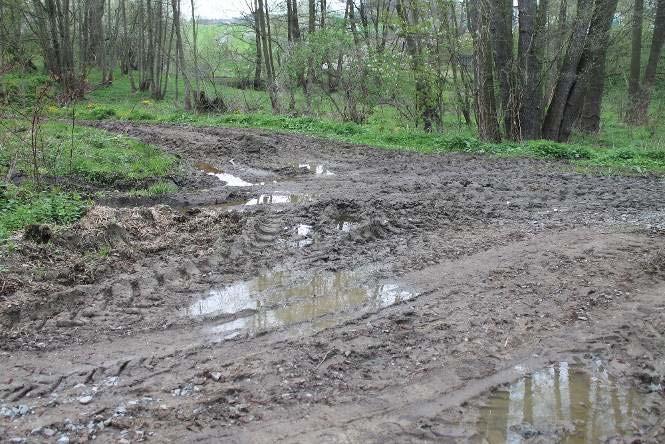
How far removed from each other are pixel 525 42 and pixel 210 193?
993cm

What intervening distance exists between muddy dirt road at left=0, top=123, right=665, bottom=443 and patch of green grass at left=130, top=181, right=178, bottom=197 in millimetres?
1285

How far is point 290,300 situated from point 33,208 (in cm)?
425

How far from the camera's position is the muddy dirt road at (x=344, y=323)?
401 cm

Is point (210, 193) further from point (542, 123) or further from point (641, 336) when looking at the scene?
point (542, 123)

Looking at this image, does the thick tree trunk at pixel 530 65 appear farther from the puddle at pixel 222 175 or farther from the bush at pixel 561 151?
the puddle at pixel 222 175

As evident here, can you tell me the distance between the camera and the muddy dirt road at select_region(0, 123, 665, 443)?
4.01 metres

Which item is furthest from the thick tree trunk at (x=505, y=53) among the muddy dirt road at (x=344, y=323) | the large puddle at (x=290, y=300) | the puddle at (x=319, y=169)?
the large puddle at (x=290, y=300)

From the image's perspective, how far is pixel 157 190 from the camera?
1070 centimetres

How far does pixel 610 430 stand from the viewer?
3939 millimetres

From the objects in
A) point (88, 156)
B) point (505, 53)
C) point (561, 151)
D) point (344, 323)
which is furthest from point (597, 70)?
point (344, 323)

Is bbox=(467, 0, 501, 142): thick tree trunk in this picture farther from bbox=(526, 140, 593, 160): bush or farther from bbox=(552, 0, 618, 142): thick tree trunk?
bbox=(552, 0, 618, 142): thick tree trunk

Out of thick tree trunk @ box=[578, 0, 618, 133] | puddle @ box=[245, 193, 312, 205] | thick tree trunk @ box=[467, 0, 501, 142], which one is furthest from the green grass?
thick tree trunk @ box=[578, 0, 618, 133]

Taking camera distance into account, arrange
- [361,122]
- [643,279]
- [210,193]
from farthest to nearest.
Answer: [361,122] < [210,193] < [643,279]

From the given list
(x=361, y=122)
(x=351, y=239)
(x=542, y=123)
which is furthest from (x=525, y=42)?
(x=351, y=239)
